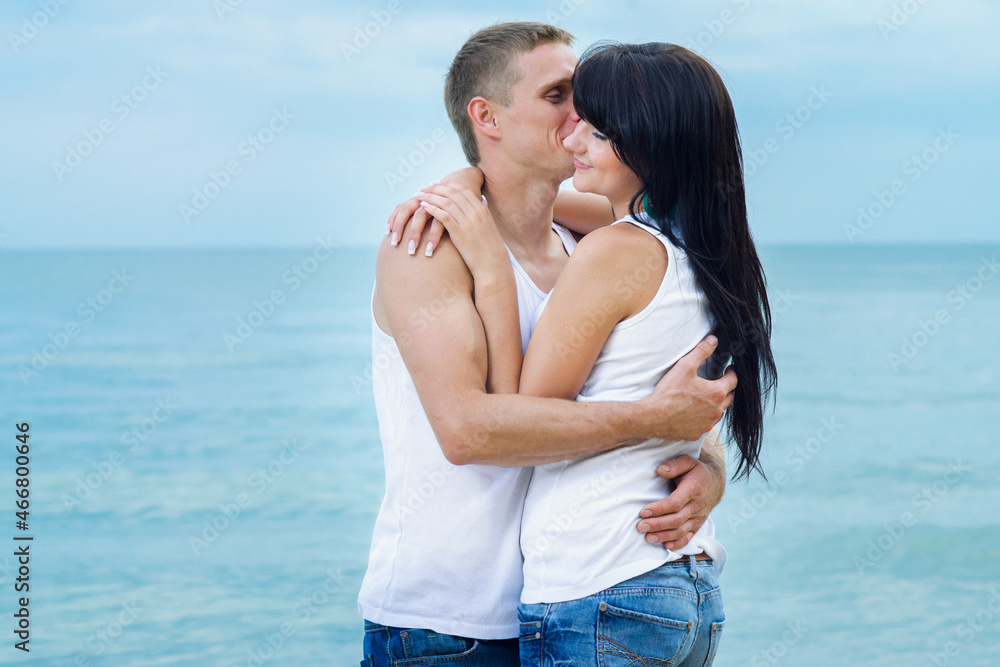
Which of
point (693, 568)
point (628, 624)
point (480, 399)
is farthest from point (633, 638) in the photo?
point (480, 399)

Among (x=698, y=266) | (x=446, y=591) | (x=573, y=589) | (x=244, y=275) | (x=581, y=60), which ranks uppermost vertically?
(x=581, y=60)

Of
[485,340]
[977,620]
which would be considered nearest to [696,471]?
[485,340]

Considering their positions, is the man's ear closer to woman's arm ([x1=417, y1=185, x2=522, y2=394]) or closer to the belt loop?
woman's arm ([x1=417, y1=185, x2=522, y2=394])

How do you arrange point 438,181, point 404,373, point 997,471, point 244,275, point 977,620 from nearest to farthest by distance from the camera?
point 404,373 → point 438,181 → point 977,620 → point 997,471 → point 244,275

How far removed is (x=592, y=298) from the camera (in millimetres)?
1818

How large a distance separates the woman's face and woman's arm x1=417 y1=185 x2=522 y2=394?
240mm

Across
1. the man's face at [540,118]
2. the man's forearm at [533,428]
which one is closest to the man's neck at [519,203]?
the man's face at [540,118]

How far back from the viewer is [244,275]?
4488 cm

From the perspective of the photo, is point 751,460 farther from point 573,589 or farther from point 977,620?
point 977,620

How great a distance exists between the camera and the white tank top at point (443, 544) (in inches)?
79.1

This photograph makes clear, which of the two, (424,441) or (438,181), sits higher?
(438,181)

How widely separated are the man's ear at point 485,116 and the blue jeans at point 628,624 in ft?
4.11

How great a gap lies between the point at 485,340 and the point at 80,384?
15515 millimetres

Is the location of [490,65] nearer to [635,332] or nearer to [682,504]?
[635,332]
